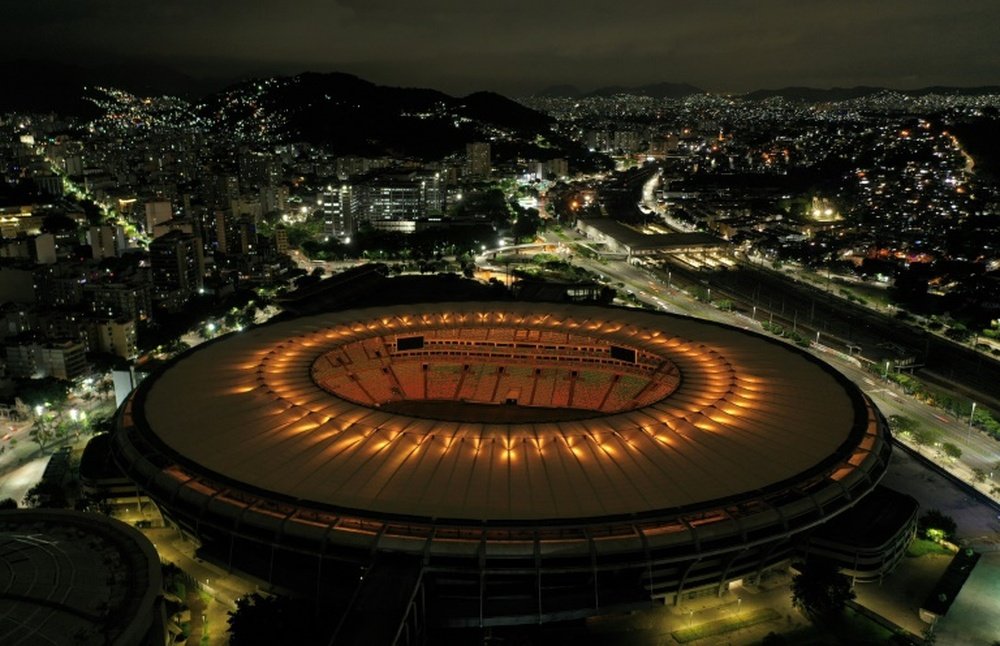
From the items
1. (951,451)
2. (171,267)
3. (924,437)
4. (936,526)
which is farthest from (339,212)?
(936,526)

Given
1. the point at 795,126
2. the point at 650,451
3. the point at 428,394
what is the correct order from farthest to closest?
1. the point at 795,126
2. the point at 428,394
3. the point at 650,451

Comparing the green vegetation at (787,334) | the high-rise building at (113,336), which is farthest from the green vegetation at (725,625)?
the high-rise building at (113,336)

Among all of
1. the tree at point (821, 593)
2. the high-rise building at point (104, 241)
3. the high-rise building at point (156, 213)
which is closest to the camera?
the tree at point (821, 593)

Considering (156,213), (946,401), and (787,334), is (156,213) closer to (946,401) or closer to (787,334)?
(787,334)

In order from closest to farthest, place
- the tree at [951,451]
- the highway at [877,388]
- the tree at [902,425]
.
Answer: the tree at [951,451]
the highway at [877,388]
the tree at [902,425]

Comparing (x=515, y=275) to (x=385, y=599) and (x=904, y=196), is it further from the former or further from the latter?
(x=904, y=196)

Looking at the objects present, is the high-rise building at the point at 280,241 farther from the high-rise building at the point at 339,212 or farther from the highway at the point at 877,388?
the highway at the point at 877,388

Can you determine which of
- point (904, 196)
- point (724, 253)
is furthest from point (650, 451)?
point (904, 196)
